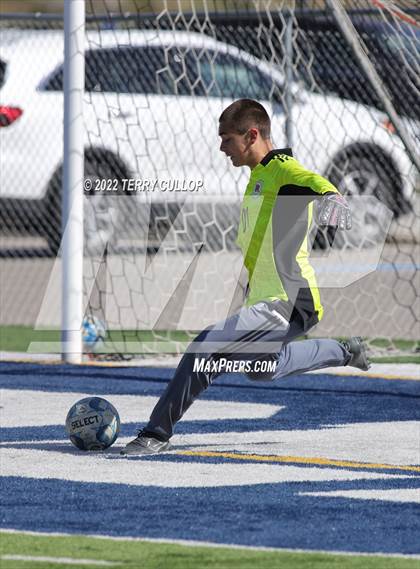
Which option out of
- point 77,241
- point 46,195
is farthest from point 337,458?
point 46,195

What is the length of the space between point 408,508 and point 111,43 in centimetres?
794

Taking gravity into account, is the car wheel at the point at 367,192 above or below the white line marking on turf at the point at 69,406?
above

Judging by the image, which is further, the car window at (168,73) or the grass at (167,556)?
the car window at (168,73)

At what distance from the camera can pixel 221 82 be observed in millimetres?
14703

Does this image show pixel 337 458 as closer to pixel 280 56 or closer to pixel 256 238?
pixel 256 238

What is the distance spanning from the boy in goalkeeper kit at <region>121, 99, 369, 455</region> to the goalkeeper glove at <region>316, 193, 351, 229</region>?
28 cm

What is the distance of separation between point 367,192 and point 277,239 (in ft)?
25.5

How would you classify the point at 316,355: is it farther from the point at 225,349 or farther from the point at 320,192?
the point at 320,192

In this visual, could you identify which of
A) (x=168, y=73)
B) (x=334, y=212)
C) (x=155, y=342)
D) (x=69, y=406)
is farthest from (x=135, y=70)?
(x=334, y=212)

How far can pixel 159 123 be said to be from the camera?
14328 mm

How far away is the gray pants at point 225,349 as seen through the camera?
25.2 feet

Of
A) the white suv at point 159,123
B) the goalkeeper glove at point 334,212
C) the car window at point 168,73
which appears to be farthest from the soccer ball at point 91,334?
the goalkeeper glove at point 334,212

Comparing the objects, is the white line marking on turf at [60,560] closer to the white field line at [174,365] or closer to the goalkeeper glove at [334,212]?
the goalkeeper glove at [334,212]

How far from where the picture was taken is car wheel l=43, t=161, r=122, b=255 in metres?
14.3
